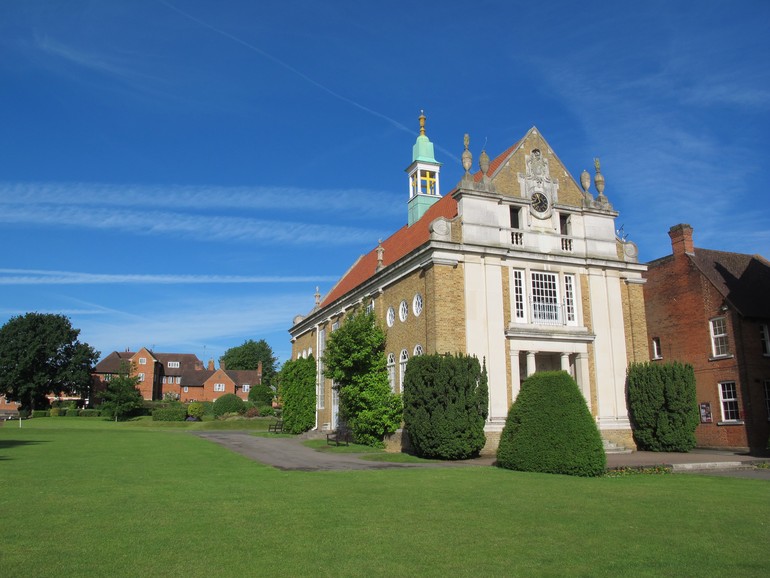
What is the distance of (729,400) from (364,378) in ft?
58.9

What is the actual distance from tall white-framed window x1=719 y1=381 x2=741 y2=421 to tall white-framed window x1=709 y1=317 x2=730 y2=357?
1.53m

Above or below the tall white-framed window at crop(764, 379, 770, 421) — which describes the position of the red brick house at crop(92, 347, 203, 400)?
above

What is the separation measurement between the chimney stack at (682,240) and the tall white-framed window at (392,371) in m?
17.2

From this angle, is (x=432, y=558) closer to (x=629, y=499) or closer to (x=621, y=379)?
(x=629, y=499)

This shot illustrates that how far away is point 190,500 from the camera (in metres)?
11.4

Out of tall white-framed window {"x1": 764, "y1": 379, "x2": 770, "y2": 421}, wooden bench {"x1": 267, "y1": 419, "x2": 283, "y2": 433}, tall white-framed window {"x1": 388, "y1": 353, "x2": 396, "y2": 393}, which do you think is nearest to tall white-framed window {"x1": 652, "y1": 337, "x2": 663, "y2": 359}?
tall white-framed window {"x1": 764, "y1": 379, "x2": 770, "y2": 421}

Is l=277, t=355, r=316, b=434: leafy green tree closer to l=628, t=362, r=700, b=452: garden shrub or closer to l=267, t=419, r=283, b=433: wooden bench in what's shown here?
l=267, t=419, r=283, b=433: wooden bench

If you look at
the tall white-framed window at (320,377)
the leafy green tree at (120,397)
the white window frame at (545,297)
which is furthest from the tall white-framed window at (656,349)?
the leafy green tree at (120,397)

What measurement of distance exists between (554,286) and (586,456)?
42.2 ft

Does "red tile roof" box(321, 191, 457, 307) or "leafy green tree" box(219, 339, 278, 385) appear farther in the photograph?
"leafy green tree" box(219, 339, 278, 385)

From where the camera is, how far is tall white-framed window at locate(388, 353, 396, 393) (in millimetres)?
28347

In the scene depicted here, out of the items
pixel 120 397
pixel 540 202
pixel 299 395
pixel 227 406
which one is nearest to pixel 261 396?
pixel 227 406

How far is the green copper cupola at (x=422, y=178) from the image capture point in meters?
36.4

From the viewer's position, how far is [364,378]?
27516 mm
